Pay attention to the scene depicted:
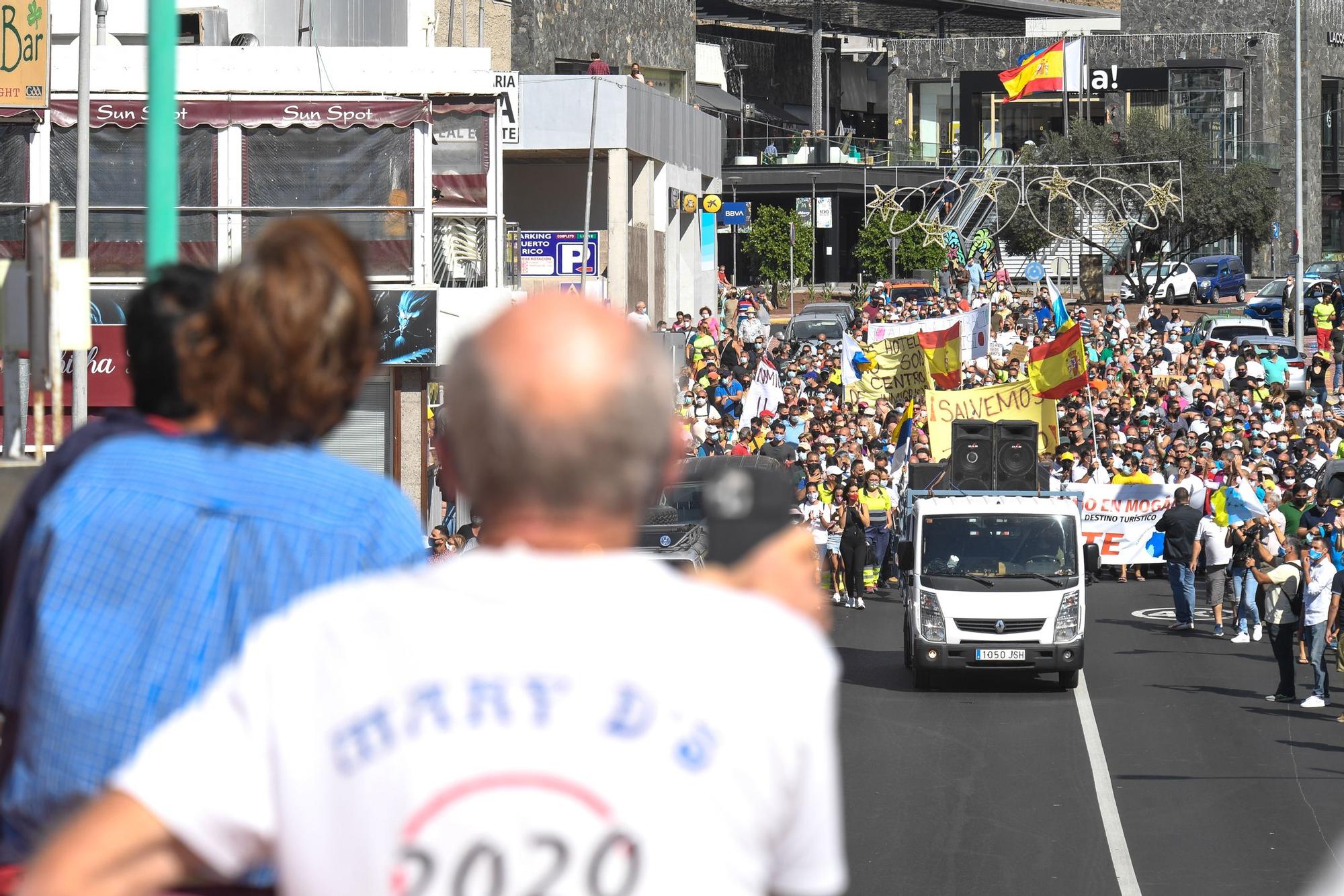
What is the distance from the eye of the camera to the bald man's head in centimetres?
190

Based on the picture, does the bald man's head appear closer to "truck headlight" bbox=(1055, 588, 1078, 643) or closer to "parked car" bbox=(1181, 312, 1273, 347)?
"truck headlight" bbox=(1055, 588, 1078, 643)

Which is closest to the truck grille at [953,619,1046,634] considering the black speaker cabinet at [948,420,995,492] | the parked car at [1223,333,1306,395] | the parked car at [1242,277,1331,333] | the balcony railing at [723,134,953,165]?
the black speaker cabinet at [948,420,995,492]

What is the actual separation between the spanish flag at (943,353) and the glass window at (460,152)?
765 centimetres

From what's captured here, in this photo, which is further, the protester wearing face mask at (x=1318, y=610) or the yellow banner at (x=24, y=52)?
the yellow banner at (x=24, y=52)

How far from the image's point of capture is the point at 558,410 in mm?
1906

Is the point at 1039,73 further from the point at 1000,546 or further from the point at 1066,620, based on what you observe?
the point at 1066,620

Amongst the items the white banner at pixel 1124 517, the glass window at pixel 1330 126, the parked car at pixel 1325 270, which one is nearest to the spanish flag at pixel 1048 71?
the parked car at pixel 1325 270

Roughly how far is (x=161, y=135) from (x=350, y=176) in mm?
17972

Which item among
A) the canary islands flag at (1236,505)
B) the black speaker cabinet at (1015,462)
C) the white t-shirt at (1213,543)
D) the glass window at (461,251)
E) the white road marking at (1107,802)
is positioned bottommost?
the white road marking at (1107,802)

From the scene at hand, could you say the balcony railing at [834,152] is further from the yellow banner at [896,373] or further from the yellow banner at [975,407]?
the yellow banner at [975,407]

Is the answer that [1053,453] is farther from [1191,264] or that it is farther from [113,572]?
[1191,264]

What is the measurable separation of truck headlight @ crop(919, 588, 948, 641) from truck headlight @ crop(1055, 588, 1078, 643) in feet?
3.58

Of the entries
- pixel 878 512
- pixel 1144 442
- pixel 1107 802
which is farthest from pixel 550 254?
pixel 1107 802

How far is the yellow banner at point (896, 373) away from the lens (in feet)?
95.9
